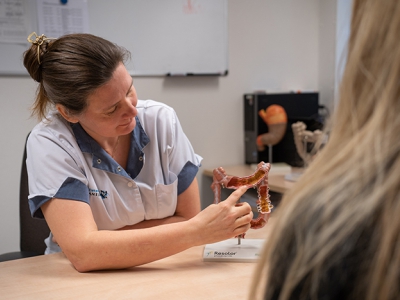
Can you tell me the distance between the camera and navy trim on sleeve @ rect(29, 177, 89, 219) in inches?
51.6

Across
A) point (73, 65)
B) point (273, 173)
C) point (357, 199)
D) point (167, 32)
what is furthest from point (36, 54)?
point (273, 173)

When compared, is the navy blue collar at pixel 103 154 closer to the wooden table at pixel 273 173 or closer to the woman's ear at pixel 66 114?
the woman's ear at pixel 66 114

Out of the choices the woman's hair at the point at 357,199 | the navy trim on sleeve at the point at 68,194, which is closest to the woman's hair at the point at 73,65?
the navy trim on sleeve at the point at 68,194

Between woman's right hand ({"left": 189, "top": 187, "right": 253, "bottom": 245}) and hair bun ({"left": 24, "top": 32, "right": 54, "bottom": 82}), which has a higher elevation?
hair bun ({"left": 24, "top": 32, "right": 54, "bottom": 82})

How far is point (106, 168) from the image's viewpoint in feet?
4.84

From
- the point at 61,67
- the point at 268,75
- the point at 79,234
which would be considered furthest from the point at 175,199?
the point at 268,75

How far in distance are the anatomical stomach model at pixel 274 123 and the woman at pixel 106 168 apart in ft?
4.31

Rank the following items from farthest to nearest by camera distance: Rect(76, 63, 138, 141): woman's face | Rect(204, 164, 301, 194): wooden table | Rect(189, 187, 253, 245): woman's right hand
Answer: Rect(204, 164, 301, 194): wooden table
Rect(76, 63, 138, 141): woman's face
Rect(189, 187, 253, 245): woman's right hand

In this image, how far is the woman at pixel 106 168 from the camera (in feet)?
4.13

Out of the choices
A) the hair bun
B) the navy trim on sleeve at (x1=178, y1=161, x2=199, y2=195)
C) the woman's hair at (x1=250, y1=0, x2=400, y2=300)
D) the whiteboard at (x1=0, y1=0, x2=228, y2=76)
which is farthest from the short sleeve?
the whiteboard at (x1=0, y1=0, x2=228, y2=76)

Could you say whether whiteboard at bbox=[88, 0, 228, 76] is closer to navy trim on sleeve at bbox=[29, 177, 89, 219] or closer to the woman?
the woman

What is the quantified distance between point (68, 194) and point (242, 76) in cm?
198

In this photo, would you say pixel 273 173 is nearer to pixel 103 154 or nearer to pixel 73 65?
pixel 103 154

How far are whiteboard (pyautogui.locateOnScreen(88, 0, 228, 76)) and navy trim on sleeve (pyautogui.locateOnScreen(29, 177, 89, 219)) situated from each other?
56.8 inches
